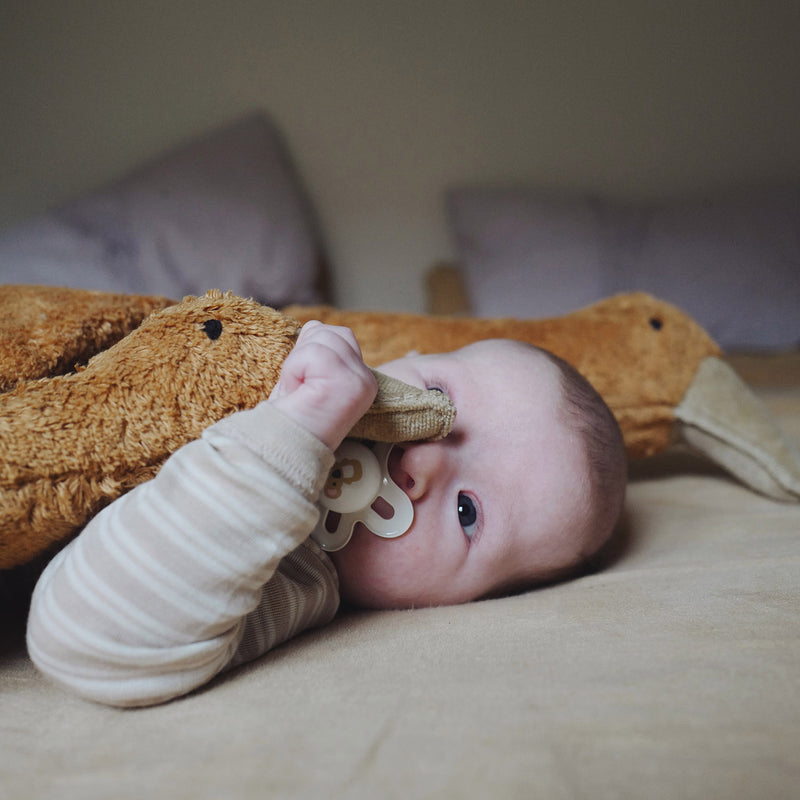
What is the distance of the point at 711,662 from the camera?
507 mm

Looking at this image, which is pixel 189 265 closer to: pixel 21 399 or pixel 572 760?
pixel 21 399

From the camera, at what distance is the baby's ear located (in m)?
0.68

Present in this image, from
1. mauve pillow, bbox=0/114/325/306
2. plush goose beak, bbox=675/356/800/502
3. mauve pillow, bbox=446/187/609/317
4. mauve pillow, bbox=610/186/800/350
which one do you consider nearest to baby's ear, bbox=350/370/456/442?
plush goose beak, bbox=675/356/800/502

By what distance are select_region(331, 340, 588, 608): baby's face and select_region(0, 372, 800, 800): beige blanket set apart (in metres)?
0.07

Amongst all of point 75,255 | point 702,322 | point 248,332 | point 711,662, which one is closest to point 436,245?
point 702,322

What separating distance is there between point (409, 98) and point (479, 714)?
237cm

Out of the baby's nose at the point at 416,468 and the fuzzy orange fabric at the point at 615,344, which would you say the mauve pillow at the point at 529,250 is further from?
the baby's nose at the point at 416,468

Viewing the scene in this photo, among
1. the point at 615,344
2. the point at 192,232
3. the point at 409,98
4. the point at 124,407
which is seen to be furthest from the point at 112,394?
the point at 409,98

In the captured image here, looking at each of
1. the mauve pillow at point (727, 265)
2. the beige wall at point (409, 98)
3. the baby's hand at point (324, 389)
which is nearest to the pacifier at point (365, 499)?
the baby's hand at point (324, 389)

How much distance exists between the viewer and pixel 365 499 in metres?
0.71

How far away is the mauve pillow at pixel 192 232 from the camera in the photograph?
1.76 m

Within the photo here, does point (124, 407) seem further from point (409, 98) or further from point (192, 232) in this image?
point (409, 98)

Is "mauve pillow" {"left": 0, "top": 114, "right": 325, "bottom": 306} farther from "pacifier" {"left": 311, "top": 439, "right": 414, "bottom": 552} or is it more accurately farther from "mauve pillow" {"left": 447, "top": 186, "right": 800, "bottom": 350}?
"pacifier" {"left": 311, "top": 439, "right": 414, "bottom": 552}

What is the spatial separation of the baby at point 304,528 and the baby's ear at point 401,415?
0.12 ft
